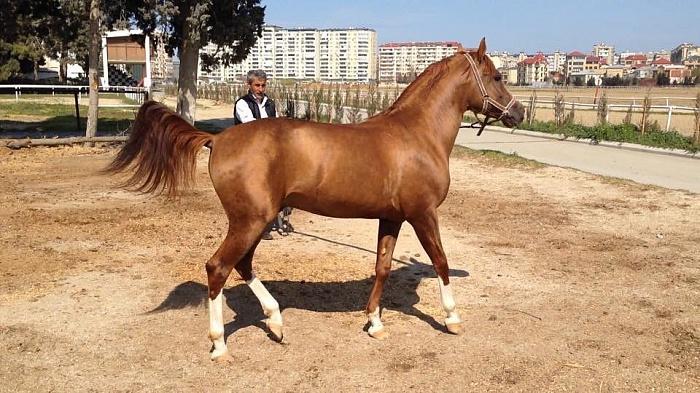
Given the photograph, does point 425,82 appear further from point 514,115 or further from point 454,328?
point 454,328

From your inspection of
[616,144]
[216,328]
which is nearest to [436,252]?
[216,328]

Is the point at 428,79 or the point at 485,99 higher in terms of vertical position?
the point at 428,79

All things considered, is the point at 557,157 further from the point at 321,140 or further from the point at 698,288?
the point at 321,140

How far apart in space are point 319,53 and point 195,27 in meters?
145

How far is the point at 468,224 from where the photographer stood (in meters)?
8.73

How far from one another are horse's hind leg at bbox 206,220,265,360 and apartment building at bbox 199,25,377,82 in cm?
14684

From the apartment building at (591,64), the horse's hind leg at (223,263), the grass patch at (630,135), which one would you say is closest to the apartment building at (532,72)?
the apartment building at (591,64)

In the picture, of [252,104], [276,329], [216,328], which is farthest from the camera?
[252,104]

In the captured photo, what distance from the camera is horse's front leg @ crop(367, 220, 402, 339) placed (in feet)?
15.8

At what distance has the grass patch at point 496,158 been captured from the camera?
14211 mm

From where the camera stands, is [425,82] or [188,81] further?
[188,81]

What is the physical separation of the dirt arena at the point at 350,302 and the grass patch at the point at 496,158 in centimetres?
442

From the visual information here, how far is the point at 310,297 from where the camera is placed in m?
5.70

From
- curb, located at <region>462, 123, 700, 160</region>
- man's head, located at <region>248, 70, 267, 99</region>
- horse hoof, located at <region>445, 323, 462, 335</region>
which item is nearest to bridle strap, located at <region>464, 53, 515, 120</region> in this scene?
horse hoof, located at <region>445, 323, 462, 335</region>
